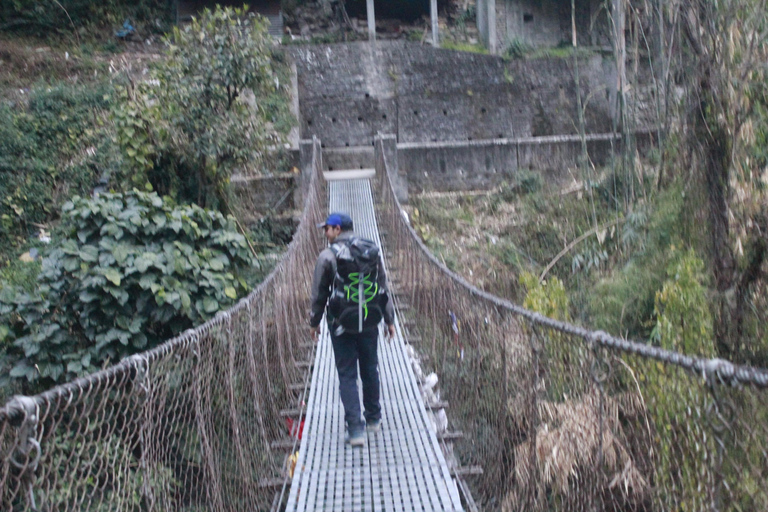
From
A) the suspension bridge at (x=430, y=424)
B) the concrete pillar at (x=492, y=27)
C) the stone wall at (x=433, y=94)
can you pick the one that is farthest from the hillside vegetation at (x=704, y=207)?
the concrete pillar at (x=492, y=27)

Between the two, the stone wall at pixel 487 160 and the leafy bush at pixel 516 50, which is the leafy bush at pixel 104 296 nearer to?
the stone wall at pixel 487 160

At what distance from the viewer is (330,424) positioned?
3.37 m

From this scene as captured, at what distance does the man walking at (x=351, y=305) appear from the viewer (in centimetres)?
296

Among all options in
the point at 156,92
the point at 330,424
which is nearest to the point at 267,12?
the point at 156,92

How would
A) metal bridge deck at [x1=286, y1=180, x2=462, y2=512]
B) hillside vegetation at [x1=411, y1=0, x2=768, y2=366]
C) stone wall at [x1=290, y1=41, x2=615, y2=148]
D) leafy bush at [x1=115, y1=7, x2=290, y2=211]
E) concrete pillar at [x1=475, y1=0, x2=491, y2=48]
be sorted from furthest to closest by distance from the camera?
1. concrete pillar at [x1=475, y1=0, x2=491, y2=48]
2. stone wall at [x1=290, y1=41, x2=615, y2=148]
3. leafy bush at [x1=115, y1=7, x2=290, y2=211]
4. hillside vegetation at [x1=411, y1=0, x2=768, y2=366]
5. metal bridge deck at [x1=286, y1=180, x2=462, y2=512]

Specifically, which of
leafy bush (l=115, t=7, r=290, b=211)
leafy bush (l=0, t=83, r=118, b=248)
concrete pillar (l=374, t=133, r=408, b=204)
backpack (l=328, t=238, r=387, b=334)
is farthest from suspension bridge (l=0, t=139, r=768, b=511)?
leafy bush (l=0, t=83, r=118, b=248)

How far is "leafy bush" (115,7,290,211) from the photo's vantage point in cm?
639

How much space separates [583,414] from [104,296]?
2837 mm

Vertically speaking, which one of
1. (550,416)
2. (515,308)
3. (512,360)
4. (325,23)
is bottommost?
(550,416)

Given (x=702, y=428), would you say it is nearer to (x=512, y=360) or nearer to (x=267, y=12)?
(x=512, y=360)

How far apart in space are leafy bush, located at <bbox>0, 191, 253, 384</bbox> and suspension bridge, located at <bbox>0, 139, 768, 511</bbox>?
0.48 m

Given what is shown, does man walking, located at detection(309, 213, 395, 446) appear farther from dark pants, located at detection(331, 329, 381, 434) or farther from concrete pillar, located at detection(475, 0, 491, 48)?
concrete pillar, located at detection(475, 0, 491, 48)

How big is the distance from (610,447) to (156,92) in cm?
539

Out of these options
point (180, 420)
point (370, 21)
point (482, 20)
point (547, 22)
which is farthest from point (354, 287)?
point (547, 22)
